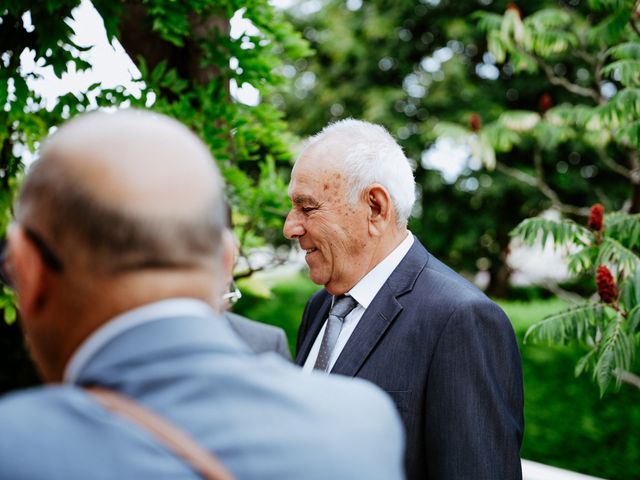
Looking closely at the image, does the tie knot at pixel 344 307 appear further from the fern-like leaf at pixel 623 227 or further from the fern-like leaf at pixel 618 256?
the fern-like leaf at pixel 623 227

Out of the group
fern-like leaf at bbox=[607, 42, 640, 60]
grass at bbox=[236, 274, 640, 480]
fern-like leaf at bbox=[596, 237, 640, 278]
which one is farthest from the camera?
grass at bbox=[236, 274, 640, 480]

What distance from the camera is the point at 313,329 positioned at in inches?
117

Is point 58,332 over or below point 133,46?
below

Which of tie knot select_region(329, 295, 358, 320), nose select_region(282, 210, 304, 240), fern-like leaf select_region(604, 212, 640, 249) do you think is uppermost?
nose select_region(282, 210, 304, 240)

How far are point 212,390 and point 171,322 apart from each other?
0.11 meters

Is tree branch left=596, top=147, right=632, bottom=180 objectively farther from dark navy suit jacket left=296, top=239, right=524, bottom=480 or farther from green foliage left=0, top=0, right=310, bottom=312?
dark navy suit jacket left=296, top=239, right=524, bottom=480

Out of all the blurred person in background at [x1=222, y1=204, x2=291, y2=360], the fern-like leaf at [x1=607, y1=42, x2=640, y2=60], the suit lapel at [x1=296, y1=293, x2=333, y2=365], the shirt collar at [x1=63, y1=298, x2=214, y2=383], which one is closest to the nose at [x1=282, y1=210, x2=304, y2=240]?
the suit lapel at [x1=296, y1=293, x2=333, y2=365]

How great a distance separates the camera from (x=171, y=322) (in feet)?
3.22

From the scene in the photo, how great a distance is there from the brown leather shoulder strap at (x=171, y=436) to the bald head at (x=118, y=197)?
19 cm

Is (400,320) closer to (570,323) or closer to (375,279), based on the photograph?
(375,279)

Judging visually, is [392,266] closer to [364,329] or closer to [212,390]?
[364,329]

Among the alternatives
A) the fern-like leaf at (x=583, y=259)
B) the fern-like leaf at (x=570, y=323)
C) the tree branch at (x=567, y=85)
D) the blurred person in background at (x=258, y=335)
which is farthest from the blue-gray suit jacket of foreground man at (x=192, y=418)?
the tree branch at (x=567, y=85)

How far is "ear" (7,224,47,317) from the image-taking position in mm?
990

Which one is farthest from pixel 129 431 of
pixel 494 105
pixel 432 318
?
pixel 494 105
